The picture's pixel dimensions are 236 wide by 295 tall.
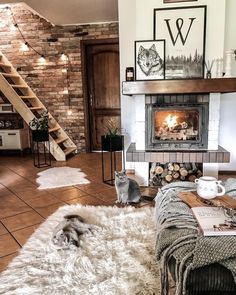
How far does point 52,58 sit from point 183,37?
10.1ft

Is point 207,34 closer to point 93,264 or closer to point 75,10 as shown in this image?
point 75,10

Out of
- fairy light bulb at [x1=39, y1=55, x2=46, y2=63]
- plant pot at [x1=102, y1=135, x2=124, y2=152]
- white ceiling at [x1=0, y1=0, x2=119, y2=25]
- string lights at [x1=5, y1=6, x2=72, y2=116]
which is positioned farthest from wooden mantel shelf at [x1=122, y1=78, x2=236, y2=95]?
fairy light bulb at [x1=39, y1=55, x2=46, y2=63]

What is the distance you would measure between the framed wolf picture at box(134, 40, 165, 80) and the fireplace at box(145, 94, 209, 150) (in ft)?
0.90

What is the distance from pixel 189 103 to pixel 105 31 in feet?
9.11

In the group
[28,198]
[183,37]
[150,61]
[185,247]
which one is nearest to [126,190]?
[28,198]

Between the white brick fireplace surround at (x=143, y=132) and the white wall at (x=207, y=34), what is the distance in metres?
0.44

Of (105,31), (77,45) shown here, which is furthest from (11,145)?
(105,31)

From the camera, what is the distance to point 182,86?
3.02 metres

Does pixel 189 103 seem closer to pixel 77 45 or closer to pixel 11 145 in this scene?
pixel 77 45

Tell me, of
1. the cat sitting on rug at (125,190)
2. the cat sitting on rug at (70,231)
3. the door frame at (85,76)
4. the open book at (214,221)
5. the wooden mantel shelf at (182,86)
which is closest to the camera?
the open book at (214,221)

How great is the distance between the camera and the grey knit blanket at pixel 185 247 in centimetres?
110

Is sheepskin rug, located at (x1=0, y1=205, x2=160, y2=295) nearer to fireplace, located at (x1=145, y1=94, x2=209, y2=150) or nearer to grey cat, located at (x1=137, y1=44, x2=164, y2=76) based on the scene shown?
fireplace, located at (x1=145, y1=94, x2=209, y2=150)

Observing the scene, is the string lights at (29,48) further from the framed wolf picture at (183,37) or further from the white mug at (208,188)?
the white mug at (208,188)

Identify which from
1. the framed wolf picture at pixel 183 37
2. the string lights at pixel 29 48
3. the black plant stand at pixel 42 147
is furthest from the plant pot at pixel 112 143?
the string lights at pixel 29 48
